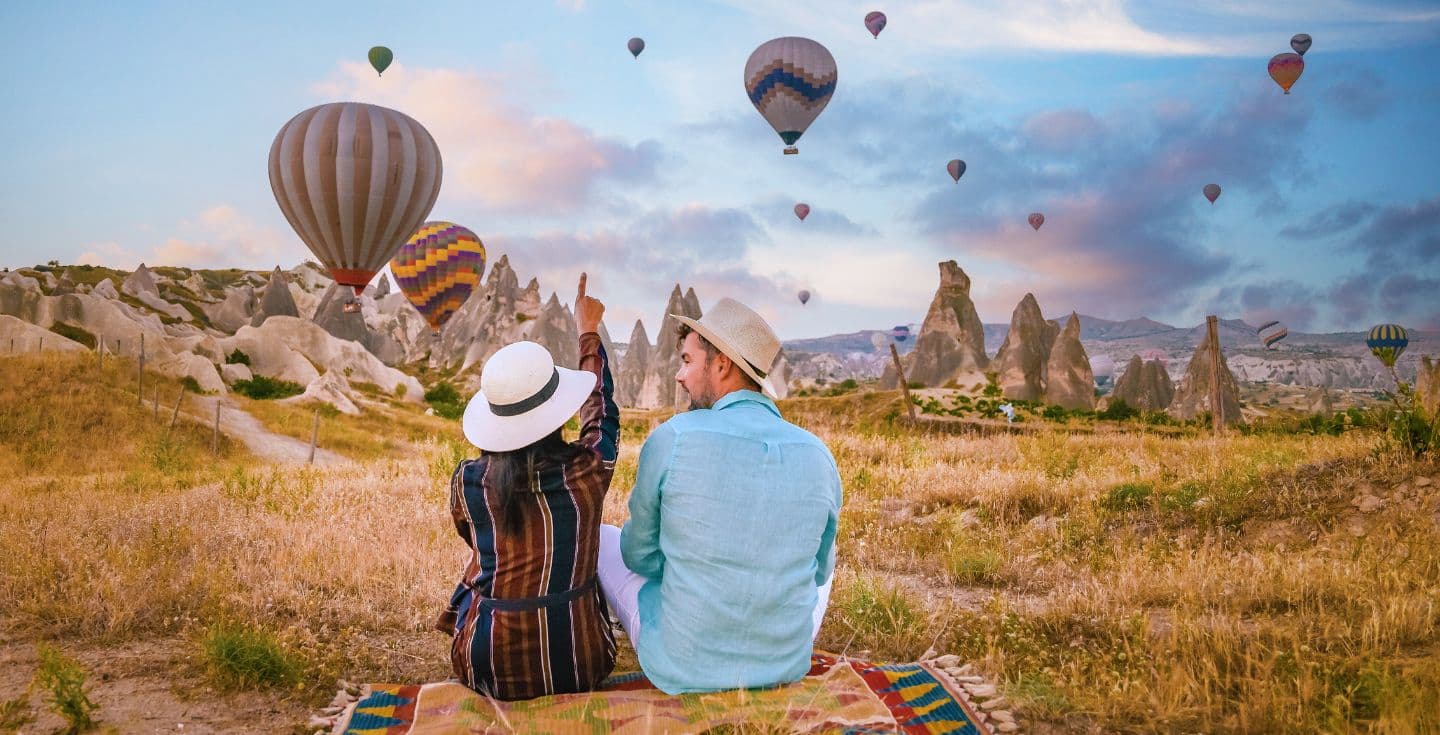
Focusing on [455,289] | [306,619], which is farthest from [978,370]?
[306,619]

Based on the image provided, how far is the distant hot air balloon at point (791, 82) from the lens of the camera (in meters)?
32.8

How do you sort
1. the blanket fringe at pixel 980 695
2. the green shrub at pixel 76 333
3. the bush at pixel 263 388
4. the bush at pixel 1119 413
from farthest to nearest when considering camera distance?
the green shrub at pixel 76 333 < the bush at pixel 263 388 < the bush at pixel 1119 413 < the blanket fringe at pixel 980 695

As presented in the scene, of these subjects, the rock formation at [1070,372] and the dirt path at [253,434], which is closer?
the dirt path at [253,434]

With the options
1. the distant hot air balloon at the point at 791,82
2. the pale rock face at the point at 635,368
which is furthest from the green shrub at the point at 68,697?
the pale rock face at the point at 635,368

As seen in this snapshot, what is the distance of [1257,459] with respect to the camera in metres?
12.6

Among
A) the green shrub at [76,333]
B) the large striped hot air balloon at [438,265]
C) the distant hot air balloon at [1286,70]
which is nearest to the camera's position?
the large striped hot air balloon at [438,265]

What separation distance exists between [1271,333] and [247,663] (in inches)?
3604

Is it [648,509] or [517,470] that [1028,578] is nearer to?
[648,509]

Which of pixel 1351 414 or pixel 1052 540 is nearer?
pixel 1052 540

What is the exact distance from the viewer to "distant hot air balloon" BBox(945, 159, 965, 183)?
163 feet

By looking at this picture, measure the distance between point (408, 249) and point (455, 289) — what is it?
6.77ft

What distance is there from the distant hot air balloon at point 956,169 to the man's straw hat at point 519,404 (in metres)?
48.4

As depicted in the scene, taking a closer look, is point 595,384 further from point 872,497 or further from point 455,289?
point 455,289

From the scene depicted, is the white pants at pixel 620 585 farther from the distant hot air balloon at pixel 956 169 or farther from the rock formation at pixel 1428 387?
the distant hot air balloon at pixel 956 169
